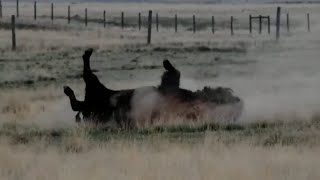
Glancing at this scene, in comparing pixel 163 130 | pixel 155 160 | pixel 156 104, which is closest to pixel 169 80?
pixel 156 104

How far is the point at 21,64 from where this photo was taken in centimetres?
2623

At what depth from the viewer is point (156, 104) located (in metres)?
12.7

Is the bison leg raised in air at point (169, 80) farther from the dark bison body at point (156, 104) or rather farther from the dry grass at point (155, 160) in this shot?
the dry grass at point (155, 160)

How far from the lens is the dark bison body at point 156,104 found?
41.5 feet

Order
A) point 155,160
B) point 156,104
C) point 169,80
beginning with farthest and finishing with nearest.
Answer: point 169,80
point 156,104
point 155,160

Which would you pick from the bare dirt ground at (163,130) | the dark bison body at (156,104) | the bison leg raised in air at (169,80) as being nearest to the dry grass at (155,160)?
the bare dirt ground at (163,130)

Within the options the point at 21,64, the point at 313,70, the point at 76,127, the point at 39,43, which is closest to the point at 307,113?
the point at 76,127

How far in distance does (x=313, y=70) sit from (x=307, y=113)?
31.3ft

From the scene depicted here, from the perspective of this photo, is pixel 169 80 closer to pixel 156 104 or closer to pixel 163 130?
pixel 156 104

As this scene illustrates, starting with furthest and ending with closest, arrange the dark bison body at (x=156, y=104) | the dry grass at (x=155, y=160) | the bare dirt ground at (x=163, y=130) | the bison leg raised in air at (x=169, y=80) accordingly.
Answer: the bison leg raised in air at (x=169, y=80) < the dark bison body at (x=156, y=104) < the bare dirt ground at (x=163, y=130) < the dry grass at (x=155, y=160)

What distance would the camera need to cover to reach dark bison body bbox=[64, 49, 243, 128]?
12.6 meters

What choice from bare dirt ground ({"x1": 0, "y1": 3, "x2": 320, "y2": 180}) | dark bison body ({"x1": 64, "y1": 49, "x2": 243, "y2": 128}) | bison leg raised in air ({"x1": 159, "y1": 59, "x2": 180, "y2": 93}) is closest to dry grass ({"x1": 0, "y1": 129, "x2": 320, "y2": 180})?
bare dirt ground ({"x1": 0, "y1": 3, "x2": 320, "y2": 180})

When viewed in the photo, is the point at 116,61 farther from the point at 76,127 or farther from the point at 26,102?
the point at 76,127

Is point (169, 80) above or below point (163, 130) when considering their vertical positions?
above
